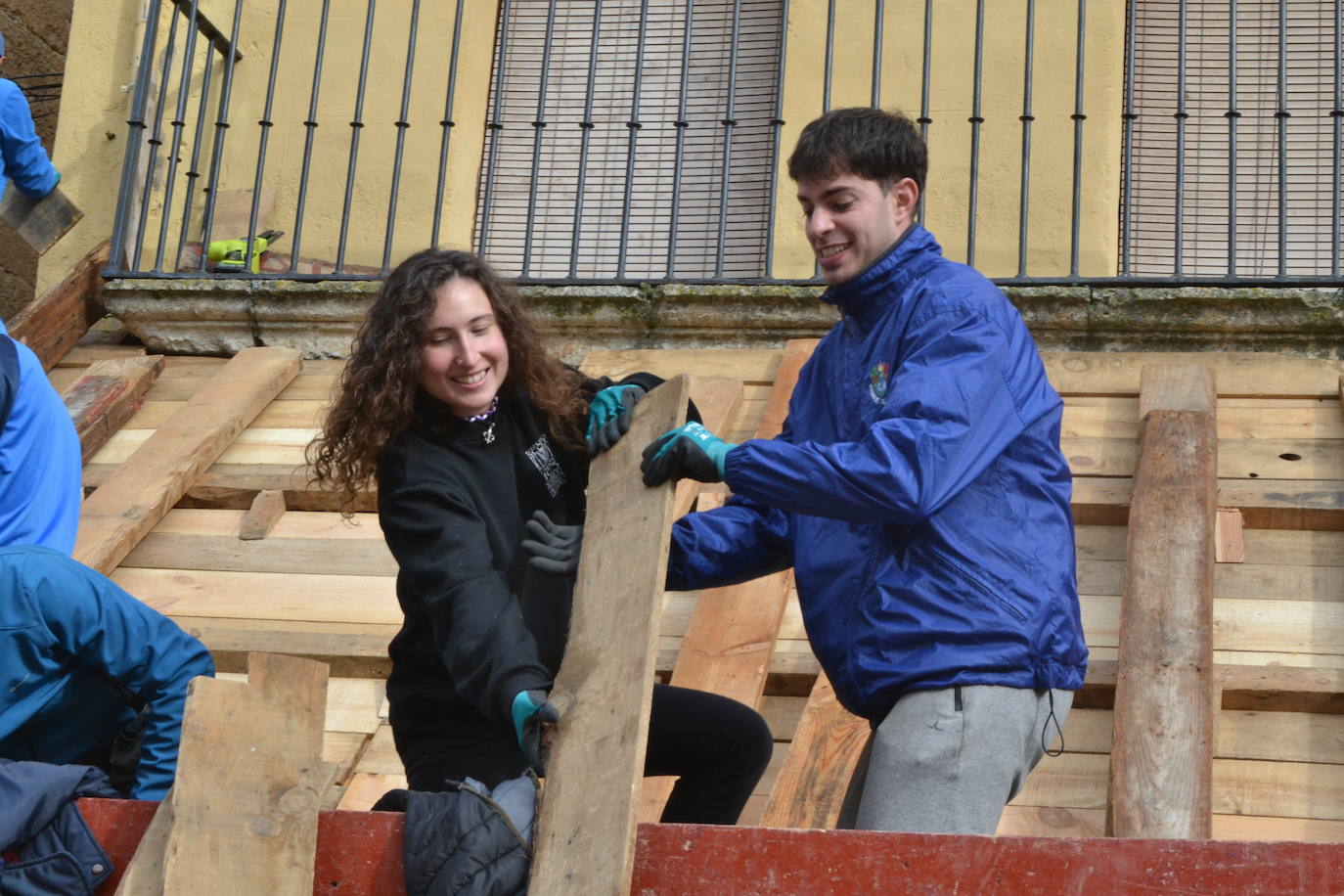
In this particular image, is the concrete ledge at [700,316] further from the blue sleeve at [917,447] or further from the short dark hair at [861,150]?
the blue sleeve at [917,447]

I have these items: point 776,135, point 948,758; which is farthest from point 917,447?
point 776,135

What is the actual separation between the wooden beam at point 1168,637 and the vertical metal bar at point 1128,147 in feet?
4.36

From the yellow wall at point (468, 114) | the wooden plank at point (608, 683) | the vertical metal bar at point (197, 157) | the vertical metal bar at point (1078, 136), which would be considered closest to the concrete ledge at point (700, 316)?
the vertical metal bar at point (1078, 136)

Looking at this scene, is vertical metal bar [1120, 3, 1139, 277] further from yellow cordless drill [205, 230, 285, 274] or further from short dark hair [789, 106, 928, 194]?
yellow cordless drill [205, 230, 285, 274]

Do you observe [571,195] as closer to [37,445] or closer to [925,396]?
[37,445]

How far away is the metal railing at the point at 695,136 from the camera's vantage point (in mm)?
6219

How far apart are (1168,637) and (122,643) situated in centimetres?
216

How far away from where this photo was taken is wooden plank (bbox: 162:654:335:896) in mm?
2275

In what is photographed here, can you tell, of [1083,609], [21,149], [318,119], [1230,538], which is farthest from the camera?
[318,119]

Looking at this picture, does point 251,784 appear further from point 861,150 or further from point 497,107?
point 497,107

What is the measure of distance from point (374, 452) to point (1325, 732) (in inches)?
82.2

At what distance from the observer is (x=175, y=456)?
5.08 meters

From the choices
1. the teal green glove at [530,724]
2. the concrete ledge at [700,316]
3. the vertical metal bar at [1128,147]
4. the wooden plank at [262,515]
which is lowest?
the teal green glove at [530,724]

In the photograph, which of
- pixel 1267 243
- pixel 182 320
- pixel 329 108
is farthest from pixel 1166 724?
pixel 329 108
